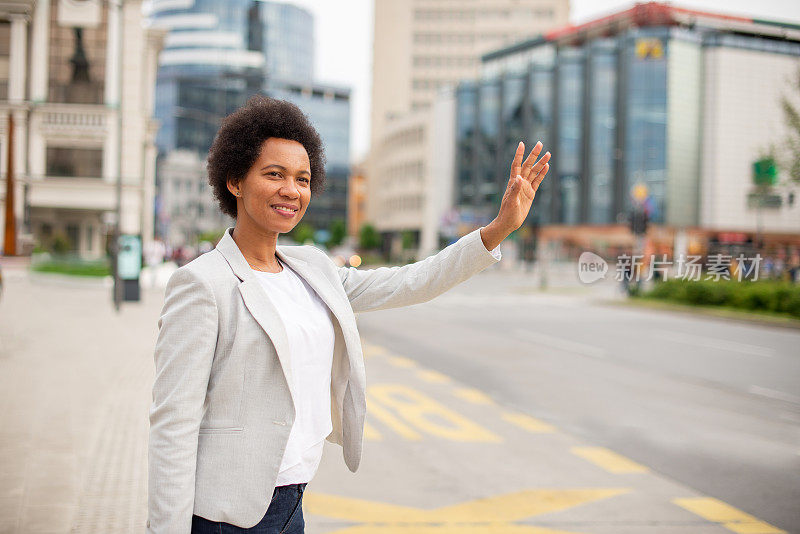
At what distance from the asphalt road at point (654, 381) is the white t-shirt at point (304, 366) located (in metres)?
4.23

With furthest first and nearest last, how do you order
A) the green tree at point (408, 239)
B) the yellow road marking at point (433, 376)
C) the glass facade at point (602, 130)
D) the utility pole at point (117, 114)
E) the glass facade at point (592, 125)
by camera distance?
the green tree at point (408, 239) < the glass facade at point (602, 130) < the glass facade at point (592, 125) < the utility pole at point (117, 114) < the yellow road marking at point (433, 376)

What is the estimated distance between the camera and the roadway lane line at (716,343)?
565 inches

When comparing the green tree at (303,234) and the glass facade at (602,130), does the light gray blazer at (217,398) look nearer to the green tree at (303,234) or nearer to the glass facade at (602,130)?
the glass facade at (602,130)

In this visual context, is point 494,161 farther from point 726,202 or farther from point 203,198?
point 203,198

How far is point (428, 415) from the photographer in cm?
818

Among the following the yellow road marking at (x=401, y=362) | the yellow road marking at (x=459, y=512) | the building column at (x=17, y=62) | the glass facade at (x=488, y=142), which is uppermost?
the glass facade at (x=488, y=142)

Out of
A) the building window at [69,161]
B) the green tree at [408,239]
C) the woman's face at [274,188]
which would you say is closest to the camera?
the woman's face at [274,188]

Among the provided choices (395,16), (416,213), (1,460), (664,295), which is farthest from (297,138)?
(395,16)

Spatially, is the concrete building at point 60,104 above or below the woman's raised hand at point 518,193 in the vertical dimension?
above

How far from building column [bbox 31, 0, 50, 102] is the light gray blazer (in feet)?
33.1

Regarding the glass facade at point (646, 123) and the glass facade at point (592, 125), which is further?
the glass facade at point (592, 125)

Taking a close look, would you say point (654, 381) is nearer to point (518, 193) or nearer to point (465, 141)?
point (518, 193)

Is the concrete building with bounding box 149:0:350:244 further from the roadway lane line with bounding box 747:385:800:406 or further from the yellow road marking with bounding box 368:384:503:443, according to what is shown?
the yellow road marking with bounding box 368:384:503:443

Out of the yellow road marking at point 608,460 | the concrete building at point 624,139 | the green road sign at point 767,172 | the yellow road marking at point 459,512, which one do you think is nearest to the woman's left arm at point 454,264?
the yellow road marking at point 459,512
